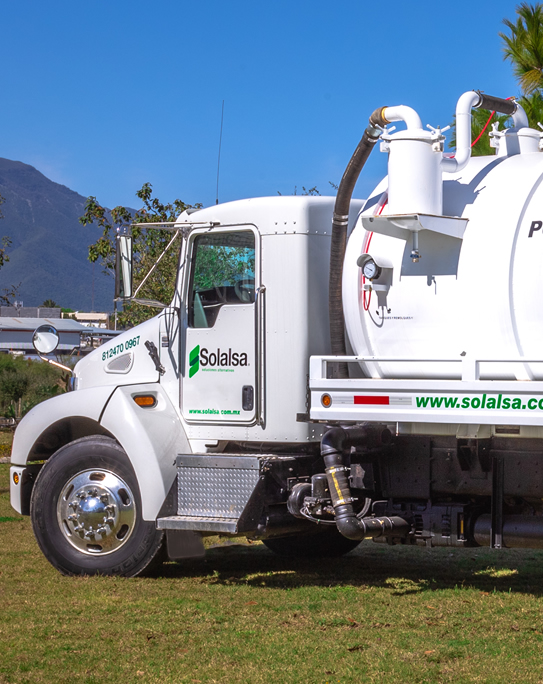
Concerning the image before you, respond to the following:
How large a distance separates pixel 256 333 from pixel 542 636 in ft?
9.92

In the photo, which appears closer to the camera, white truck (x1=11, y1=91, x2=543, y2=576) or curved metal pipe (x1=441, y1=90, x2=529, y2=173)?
white truck (x1=11, y1=91, x2=543, y2=576)

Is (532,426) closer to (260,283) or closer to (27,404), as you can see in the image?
(260,283)

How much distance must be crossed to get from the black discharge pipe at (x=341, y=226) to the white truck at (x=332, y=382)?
0.05ft

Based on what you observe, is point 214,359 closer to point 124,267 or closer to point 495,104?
point 124,267

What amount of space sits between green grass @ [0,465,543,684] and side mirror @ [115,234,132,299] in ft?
7.50

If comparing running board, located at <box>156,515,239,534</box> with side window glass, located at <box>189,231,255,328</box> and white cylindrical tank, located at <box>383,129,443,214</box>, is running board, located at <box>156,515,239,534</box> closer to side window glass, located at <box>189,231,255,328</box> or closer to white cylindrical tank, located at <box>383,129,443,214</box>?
side window glass, located at <box>189,231,255,328</box>

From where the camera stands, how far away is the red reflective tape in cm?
680

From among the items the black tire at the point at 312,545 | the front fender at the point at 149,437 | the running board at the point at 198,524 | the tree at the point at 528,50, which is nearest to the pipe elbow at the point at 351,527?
the running board at the point at 198,524

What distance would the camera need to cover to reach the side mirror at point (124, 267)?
7.80m

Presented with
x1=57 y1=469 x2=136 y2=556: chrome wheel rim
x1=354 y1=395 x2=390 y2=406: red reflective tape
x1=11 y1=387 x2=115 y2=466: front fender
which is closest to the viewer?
x1=354 y1=395 x2=390 y2=406: red reflective tape

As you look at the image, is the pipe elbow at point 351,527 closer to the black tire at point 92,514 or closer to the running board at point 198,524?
the running board at point 198,524

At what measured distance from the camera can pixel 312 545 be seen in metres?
9.19

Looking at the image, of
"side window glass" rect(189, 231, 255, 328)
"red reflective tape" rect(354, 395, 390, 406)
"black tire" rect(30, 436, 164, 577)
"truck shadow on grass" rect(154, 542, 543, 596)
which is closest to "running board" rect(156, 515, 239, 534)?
"black tire" rect(30, 436, 164, 577)

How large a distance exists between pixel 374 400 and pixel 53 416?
2991 millimetres
